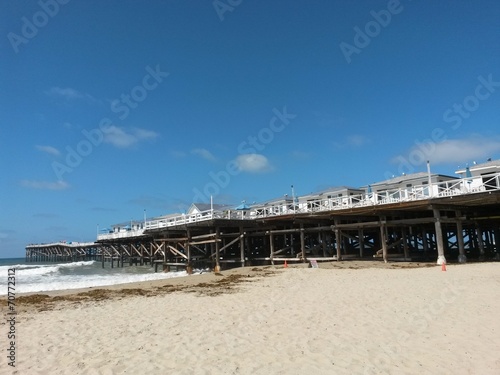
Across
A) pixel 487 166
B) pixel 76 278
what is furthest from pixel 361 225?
pixel 76 278

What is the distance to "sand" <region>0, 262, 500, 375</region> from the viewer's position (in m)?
5.70

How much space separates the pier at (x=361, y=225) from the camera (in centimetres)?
2136

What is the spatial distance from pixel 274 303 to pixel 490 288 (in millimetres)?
7006

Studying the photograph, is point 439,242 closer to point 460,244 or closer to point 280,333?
point 460,244

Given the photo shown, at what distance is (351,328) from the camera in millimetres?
7555

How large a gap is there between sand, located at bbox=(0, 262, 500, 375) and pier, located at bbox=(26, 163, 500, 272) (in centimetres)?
918

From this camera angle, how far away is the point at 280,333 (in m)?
7.43

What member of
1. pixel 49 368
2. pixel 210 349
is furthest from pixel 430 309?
pixel 49 368

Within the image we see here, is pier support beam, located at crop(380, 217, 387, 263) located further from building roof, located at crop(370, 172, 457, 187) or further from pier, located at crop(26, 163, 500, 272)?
building roof, located at crop(370, 172, 457, 187)

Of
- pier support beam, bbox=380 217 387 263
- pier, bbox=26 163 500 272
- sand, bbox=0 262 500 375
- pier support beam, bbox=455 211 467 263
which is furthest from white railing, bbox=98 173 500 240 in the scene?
sand, bbox=0 262 500 375

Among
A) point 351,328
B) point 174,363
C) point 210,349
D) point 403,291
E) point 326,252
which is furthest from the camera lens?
point 326,252

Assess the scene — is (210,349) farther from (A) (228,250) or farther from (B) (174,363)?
(A) (228,250)

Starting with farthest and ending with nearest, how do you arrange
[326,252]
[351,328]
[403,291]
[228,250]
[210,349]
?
[228,250] < [326,252] < [403,291] < [351,328] < [210,349]

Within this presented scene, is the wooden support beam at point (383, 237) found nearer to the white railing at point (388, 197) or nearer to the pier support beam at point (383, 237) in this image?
the pier support beam at point (383, 237)
